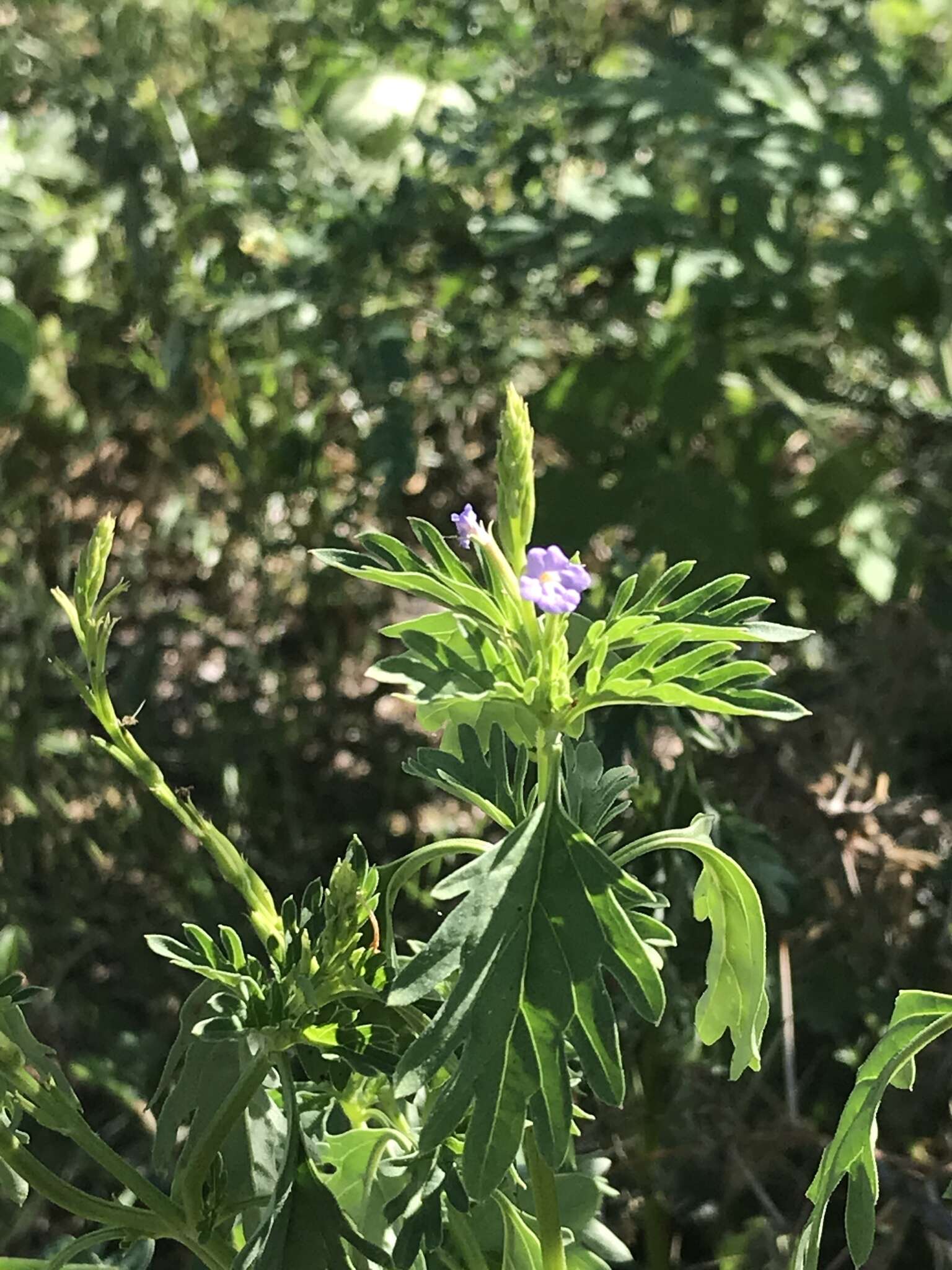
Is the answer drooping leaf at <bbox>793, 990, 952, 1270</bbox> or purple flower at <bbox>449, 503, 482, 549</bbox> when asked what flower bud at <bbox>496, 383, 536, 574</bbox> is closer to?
purple flower at <bbox>449, 503, 482, 549</bbox>

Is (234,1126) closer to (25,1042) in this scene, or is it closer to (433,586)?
(25,1042)

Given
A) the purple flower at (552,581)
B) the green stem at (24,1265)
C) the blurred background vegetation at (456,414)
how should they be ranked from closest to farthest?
1. the purple flower at (552,581)
2. the green stem at (24,1265)
3. the blurred background vegetation at (456,414)

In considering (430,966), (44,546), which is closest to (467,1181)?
(430,966)

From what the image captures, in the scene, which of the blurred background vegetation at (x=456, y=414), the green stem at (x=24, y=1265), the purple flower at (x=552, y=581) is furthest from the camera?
the blurred background vegetation at (x=456, y=414)

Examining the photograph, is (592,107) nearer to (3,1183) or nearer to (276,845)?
(276,845)

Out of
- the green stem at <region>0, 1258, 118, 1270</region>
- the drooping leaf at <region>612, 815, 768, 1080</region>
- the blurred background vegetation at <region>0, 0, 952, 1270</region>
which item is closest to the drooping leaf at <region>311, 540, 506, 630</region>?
the drooping leaf at <region>612, 815, 768, 1080</region>

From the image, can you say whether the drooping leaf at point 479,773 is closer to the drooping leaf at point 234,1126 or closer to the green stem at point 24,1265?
the drooping leaf at point 234,1126

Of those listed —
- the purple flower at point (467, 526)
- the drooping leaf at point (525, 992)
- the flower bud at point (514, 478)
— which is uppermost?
the flower bud at point (514, 478)

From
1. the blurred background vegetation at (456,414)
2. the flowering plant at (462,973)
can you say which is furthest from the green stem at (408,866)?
the blurred background vegetation at (456,414)

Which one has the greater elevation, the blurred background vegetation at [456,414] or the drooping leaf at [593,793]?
the drooping leaf at [593,793]
